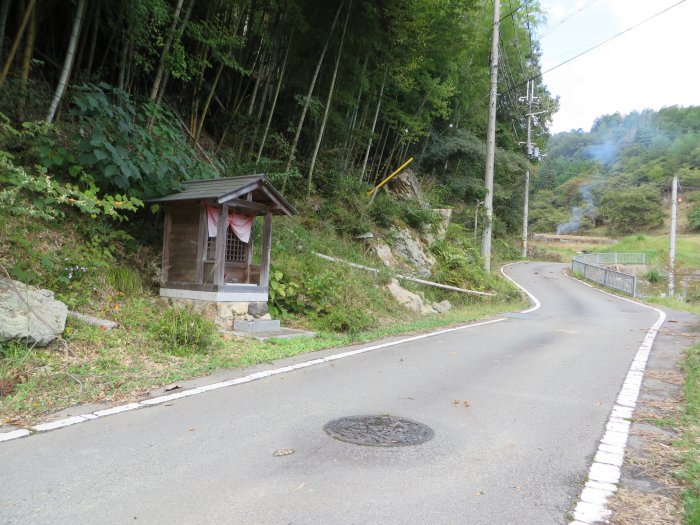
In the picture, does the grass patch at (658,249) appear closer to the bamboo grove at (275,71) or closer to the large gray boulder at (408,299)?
the bamboo grove at (275,71)

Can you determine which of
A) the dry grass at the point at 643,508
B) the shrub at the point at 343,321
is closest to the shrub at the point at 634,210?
the shrub at the point at 343,321

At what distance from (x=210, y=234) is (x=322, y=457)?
617 cm

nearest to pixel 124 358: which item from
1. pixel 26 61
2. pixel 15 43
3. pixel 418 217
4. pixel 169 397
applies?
pixel 169 397

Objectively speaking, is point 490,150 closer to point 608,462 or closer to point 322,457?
point 608,462

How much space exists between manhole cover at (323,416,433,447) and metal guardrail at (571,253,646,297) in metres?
22.9

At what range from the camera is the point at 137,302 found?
813cm

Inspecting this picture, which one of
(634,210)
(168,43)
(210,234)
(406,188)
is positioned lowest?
(210,234)

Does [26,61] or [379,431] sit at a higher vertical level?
[26,61]

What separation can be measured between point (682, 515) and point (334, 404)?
2.98 m

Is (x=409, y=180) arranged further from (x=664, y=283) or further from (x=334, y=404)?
(x=664, y=283)

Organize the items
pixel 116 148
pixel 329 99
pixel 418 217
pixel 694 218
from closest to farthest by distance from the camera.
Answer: pixel 116 148
pixel 329 99
pixel 418 217
pixel 694 218

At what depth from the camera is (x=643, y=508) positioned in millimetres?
3025

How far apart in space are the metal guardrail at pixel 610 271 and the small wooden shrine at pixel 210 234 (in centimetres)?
2071

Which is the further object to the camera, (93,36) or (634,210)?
(634,210)
